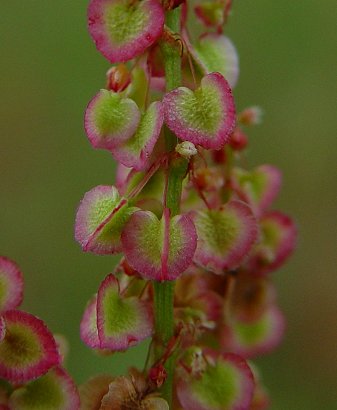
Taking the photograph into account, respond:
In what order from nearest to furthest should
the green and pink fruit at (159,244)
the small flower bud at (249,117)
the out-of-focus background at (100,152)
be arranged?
the green and pink fruit at (159,244)
the small flower bud at (249,117)
the out-of-focus background at (100,152)

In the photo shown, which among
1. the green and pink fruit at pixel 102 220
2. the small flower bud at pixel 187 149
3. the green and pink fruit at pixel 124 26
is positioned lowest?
the green and pink fruit at pixel 102 220

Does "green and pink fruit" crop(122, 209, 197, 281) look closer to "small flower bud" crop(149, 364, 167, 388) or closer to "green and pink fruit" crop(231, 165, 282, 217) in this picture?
"small flower bud" crop(149, 364, 167, 388)

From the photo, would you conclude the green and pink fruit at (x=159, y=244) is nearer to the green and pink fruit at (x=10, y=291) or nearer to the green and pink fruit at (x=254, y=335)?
the green and pink fruit at (x=10, y=291)

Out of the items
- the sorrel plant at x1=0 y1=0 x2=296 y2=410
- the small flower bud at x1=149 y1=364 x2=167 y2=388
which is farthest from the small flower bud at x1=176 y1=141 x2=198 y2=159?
the small flower bud at x1=149 y1=364 x2=167 y2=388

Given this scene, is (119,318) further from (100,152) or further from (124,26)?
(100,152)

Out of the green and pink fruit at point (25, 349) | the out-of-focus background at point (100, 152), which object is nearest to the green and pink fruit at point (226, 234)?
the green and pink fruit at point (25, 349)

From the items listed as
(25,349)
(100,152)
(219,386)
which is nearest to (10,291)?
(25,349)
